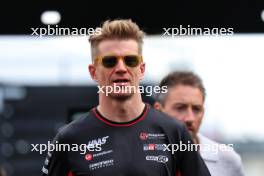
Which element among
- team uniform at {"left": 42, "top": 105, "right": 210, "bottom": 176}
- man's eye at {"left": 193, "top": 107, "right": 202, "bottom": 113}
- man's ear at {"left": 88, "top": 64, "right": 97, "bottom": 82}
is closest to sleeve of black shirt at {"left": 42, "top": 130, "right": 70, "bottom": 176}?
team uniform at {"left": 42, "top": 105, "right": 210, "bottom": 176}

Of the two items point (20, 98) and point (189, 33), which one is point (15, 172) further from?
point (189, 33)

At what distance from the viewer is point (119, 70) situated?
4320mm

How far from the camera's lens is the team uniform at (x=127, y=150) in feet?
13.6

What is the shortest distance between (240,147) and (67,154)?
9358 millimetres

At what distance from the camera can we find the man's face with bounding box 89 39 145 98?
14.1 feet

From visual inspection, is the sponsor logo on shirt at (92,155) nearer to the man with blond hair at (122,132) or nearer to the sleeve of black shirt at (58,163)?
the man with blond hair at (122,132)

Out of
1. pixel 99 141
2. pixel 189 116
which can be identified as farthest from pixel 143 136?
pixel 189 116

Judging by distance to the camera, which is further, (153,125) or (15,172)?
(15,172)

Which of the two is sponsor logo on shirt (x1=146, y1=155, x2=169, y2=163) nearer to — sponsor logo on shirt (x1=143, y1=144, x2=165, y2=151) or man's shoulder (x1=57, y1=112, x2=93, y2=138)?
sponsor logo on shirt (x1=143, y1=144, x2=165, y2=151)

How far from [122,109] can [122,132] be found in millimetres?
122

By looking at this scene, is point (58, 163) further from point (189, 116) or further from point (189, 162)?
point (189, 116)

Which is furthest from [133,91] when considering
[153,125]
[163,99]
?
[163,99]

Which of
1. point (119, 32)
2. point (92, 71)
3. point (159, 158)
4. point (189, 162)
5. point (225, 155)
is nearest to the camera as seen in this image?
point (159, 158)

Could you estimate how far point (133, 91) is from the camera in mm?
4281
